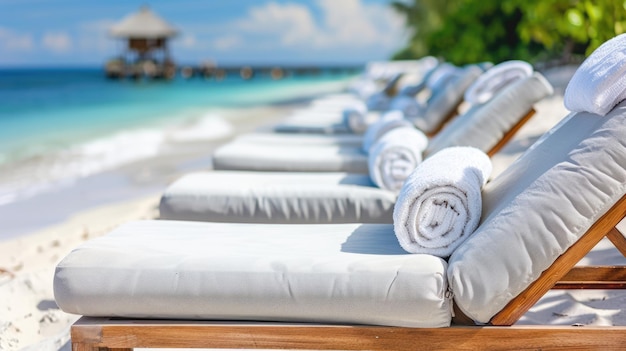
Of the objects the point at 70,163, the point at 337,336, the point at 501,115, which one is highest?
the point at 501,115

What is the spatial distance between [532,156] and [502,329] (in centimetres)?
52

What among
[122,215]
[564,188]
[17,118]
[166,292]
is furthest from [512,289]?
[17,118]

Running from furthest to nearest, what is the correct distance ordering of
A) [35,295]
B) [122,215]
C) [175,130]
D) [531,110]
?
[175,130] < [122,215] < [531,110] < [35,295]

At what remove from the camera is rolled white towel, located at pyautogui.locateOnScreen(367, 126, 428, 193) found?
9.06 ft

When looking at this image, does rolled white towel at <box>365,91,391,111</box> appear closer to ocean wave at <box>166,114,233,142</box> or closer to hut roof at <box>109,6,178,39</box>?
ocean wave at <box>166,114,233,142</box>

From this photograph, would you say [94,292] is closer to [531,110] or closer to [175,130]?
[531,110]

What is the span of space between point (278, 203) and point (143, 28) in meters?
36.9

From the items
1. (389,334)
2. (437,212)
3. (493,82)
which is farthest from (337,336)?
(493,82)

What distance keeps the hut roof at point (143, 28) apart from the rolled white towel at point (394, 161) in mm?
36374

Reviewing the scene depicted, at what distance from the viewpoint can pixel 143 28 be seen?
3781 centimetres

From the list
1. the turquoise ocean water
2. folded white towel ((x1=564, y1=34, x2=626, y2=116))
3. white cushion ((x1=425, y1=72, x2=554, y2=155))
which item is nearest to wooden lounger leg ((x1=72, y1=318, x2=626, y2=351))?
folded white towel ((x1=564, y1=34, x2=626, y2=116))

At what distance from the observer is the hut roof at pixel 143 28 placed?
37531 mm

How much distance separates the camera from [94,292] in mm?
1633

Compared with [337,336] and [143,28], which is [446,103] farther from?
[143,28]
